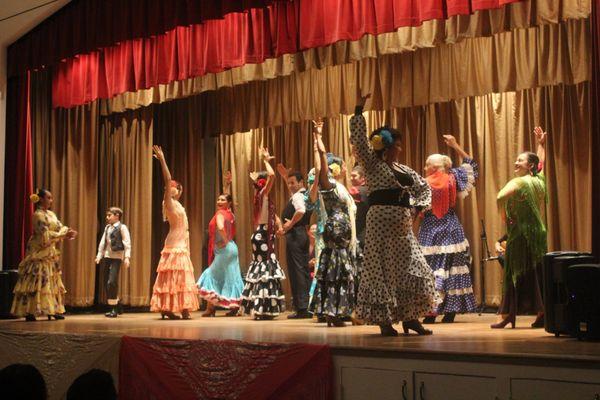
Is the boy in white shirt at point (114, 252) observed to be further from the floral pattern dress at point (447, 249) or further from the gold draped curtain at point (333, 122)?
the floral pattern dress at point (447, 249)

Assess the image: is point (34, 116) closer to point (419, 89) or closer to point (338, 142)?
point (338, 142)

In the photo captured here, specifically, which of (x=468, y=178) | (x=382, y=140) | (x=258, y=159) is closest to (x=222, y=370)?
(x=382, y=140)

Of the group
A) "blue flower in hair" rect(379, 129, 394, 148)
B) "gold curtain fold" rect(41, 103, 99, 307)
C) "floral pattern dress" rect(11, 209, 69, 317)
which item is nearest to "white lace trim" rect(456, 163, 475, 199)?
"blue flower in hair" rect(379, 129, 394, 148)

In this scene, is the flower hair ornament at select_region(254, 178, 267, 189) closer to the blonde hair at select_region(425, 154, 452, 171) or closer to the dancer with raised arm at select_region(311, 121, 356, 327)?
the dancer with raised arm at select_region(311, 121, 356, 327)

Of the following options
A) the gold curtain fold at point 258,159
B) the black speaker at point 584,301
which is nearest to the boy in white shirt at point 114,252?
the gold curtain fold at point 258,159

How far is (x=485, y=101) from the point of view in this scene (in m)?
9.49

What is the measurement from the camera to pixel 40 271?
9.16 metres

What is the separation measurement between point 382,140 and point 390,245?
2.59 feet

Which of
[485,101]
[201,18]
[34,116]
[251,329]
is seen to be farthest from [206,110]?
[251,329]

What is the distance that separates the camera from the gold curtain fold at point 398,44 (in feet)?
23.8

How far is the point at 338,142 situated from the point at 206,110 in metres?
2.37

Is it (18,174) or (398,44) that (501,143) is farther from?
(18,174)

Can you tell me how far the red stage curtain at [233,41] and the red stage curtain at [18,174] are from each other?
46 cm

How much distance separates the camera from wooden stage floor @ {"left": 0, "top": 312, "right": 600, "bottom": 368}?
15.1 feet
